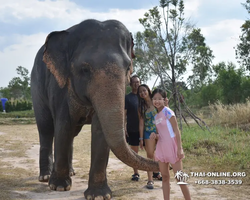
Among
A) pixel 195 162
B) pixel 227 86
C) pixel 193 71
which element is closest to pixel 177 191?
pixel 195 162

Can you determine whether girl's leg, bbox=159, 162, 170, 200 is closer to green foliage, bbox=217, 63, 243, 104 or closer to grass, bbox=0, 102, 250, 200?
grass, bbox=0, 102, 250, 200

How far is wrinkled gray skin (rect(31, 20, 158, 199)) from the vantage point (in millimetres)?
3283

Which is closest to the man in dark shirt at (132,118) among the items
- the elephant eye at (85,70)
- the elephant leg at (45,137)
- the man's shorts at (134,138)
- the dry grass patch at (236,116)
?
the man's shorts at (134,138)

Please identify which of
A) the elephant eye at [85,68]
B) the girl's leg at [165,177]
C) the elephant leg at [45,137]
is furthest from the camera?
the elephant leg at [45,137]

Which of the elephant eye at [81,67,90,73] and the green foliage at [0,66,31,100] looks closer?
the elephant eye at [81,67,90,73]

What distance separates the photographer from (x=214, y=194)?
413 centimetres

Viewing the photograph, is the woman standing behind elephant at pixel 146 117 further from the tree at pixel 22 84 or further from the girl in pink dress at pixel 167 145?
the tree at pixel 22 84

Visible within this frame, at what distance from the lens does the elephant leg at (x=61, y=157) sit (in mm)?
4344

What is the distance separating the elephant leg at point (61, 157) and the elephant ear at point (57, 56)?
68cm

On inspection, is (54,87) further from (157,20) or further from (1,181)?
(157,20)

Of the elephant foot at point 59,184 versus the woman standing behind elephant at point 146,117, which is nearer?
the elephant foot at point 59,184

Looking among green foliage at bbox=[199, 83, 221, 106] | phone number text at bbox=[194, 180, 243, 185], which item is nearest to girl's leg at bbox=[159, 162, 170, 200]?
phone number text at bbox=[194, 180, 243, 185]

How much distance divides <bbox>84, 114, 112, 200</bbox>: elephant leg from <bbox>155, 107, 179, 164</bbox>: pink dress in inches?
38.6

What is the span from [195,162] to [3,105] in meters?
28.2
